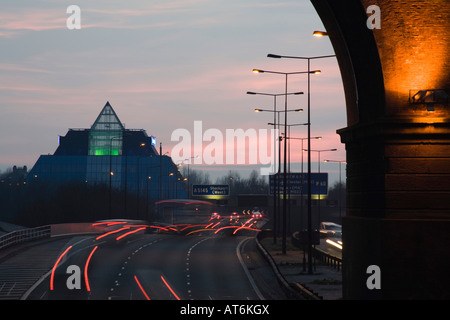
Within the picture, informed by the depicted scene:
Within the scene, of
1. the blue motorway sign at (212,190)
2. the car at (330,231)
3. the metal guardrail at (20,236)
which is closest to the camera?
the metal guardrail at (20,236)

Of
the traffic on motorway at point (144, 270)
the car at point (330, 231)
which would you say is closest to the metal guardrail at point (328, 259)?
the traffic on motorway at point (144, 270)

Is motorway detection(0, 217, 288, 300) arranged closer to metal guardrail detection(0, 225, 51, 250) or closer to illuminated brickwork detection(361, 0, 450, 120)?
metal guardrail detection(0, 225, 51, 250)

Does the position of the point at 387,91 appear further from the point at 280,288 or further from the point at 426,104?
the point at 280,288

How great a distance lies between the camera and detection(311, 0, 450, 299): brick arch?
1758 centimetres

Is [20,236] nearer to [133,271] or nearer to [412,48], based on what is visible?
[133,271]

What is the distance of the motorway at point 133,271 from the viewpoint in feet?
121

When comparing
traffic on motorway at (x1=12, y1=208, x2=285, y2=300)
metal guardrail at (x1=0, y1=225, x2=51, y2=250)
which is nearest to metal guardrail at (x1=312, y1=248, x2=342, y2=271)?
traffic on motorway at (x1=12, y1=208, x2=285, y2=300)

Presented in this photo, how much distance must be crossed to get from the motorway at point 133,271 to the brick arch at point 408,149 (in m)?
17.9

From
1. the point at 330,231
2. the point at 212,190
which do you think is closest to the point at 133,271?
the point at 330,231

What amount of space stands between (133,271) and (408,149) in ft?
105

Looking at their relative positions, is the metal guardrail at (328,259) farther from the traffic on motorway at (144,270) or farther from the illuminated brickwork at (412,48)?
the illuminated brickwork at (412,48)
